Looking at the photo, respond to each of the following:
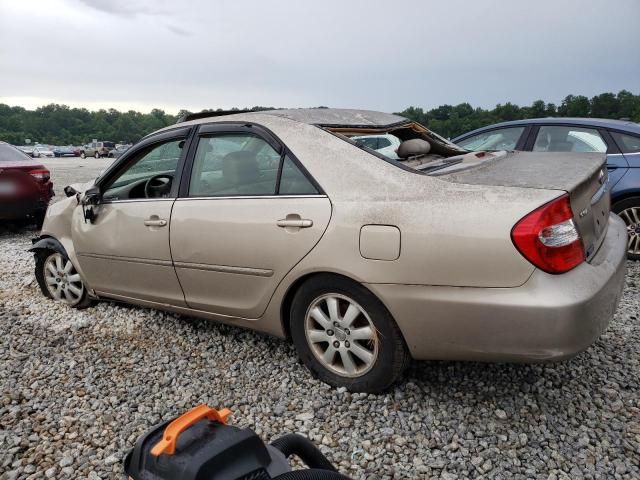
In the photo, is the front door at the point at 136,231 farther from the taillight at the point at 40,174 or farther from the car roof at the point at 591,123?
the car roof at the point at 591,123

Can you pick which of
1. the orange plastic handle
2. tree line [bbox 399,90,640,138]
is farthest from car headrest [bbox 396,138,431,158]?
tree line [bbox 399,90,640,138]

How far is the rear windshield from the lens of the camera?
7.33m

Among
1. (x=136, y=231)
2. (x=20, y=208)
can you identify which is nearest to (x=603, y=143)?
(x=136, y=231)

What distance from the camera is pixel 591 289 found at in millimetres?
2164

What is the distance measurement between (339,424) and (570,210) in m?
1.46

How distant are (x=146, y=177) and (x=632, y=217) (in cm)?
460

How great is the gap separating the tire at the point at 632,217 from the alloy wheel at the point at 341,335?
3720 millimetres

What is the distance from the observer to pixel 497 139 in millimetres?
5887

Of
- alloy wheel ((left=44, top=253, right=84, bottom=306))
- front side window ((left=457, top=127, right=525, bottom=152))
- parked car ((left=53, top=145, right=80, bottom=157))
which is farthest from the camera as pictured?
parked car ((left=53, top=145, right=80, bottom=157))

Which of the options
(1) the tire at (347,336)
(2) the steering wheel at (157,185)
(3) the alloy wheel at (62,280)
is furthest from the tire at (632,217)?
(3) the alloy wheel at (62,280)

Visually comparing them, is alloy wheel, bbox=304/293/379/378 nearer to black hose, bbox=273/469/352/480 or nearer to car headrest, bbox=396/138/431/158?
car headrest, bbox=396/138/431/158

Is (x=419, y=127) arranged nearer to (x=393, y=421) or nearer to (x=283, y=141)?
(x=283, y=141)

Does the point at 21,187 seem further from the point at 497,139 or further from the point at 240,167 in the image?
the point at 497,139

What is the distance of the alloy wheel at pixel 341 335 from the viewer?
257cm
